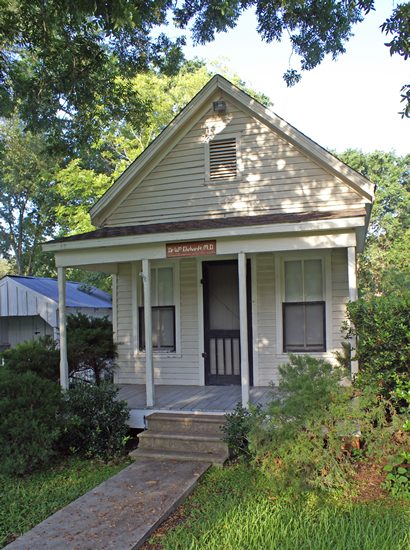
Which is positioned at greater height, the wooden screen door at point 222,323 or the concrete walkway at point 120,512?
the wooden screen door at point 222,323

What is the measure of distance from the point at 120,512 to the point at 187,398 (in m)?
3.22

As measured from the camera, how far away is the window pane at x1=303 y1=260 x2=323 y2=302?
8430 millimetres

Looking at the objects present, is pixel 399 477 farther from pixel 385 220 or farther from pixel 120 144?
pixel 385 220

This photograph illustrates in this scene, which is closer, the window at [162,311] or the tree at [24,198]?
the window at [162,311]

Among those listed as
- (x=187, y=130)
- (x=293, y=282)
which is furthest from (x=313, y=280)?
(x=187, y=130)

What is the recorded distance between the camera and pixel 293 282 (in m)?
8.58

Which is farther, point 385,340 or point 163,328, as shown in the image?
point 163,328

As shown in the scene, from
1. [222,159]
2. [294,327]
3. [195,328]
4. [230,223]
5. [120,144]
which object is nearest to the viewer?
[230,223]

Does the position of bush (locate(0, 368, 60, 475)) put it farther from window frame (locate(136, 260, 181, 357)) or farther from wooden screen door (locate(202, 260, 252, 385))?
wooden screen door (locate(202, 260, 252, 385))

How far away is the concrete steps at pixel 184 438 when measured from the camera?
609cm

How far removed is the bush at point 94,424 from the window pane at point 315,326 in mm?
3593

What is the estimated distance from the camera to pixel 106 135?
67.3ft

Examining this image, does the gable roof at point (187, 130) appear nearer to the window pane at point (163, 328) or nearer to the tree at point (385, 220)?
the window pane at point (163, 328)

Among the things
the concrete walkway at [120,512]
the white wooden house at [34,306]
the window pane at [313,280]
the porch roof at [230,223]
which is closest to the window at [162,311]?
the porch roof at [230,223]
